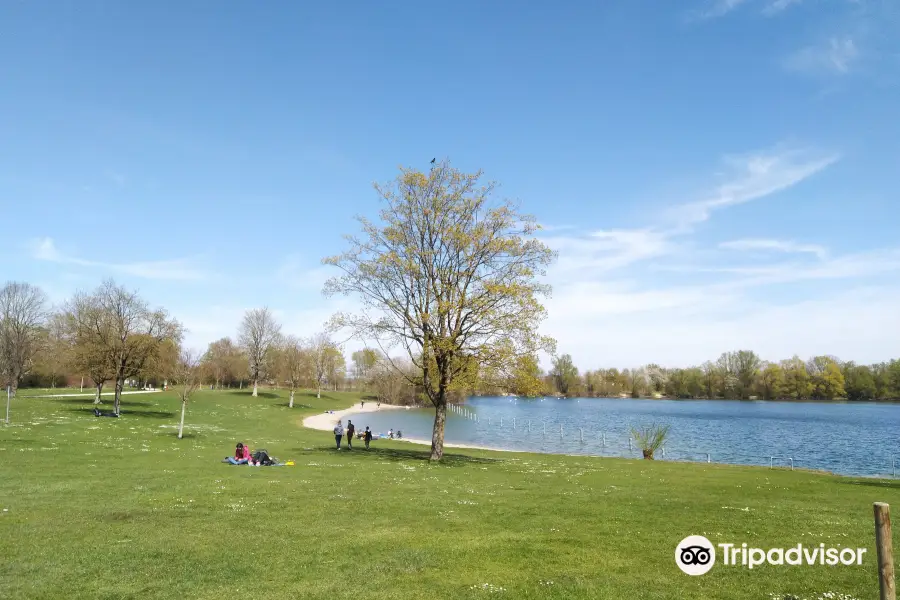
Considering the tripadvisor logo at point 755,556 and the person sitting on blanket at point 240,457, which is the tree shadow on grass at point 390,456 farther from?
the tripadvisor logo at point 755,556

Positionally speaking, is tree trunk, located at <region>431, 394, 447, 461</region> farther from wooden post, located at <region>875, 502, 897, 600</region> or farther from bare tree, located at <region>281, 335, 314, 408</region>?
bare tree, located at <region>281, 335, 314, 408</region>

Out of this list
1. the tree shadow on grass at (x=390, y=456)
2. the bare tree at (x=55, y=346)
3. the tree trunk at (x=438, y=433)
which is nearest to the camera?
the tree trunk at (x=438, y=433)

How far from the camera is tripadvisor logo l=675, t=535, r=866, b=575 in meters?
12.0

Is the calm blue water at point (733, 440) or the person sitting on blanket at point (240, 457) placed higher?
the person sitting on blanket at point (240, 457)

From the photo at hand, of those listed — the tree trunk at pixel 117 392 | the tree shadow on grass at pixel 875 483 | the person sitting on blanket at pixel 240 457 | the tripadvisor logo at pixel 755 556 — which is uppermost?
the tree trunk at pixel 117 392

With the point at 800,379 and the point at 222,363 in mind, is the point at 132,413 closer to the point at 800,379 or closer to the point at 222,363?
the point at 222,363

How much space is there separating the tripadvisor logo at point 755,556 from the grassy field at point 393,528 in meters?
0.32

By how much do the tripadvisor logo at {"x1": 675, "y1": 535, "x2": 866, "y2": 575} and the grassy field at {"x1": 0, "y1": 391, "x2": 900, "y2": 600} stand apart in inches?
12.7

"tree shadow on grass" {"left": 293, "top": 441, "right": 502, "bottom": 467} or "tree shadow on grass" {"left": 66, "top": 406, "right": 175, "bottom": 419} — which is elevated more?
"tree shadow on grass" {"left": 66, "top": 406, "right": 175, "bottom": 419}

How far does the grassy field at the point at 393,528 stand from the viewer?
10.6 metres

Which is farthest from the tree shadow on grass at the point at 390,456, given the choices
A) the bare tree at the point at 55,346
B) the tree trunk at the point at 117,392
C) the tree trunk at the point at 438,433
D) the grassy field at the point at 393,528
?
the bare tree at the point at 55,346

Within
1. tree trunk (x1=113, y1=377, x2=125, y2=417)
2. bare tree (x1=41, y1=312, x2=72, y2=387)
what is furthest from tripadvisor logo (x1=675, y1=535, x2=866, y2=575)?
bare tree (x1=41, y1=312, x2=72, y2=387)

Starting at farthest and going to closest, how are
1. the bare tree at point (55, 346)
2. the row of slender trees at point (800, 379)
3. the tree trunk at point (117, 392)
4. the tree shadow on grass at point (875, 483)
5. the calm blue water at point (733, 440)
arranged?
the row of slender trees at point (800, 379)
the bare tree at point (55, 346)
the tree trunk at point (117, 392)
the calm blue water at point (733, 440)
the tree shadow on grass at point (875, 483)

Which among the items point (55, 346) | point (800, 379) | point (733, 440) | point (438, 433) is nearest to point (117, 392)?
point (438, 433)
